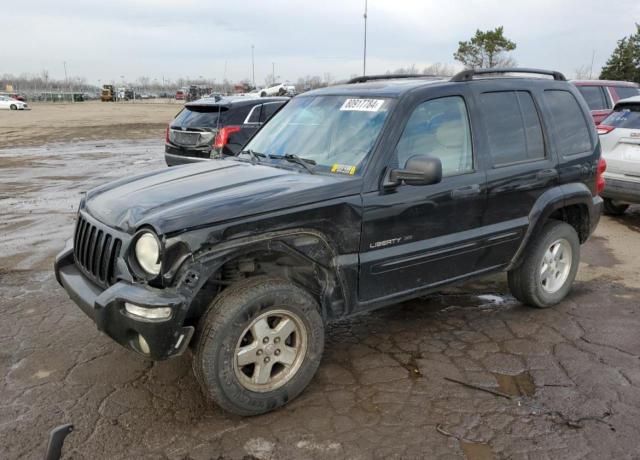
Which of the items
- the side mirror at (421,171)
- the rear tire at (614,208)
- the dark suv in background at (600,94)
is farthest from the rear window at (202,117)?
the dark suv in background at (600,94)

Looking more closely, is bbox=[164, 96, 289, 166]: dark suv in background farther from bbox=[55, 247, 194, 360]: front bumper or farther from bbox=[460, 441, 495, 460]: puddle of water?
bbox=[460, 441, 495, 460]: puddle of water

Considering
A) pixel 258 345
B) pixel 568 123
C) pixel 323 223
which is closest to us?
pixel 258 345

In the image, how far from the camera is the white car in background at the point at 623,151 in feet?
23.1

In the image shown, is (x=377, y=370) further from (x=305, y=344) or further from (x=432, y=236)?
(x=432, y=236)

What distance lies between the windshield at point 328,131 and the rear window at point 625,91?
32.5 feet

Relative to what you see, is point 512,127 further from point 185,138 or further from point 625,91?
point 625,91

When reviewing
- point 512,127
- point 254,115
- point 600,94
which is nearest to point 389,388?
point 512,127

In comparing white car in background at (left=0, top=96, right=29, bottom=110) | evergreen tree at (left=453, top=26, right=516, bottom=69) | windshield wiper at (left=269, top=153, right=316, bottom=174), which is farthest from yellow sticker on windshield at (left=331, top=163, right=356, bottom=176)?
white car in background at (left=0, top=96, right=29, bottom=110)

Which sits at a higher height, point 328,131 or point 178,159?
point 328,131

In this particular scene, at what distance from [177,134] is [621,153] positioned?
22.8ft

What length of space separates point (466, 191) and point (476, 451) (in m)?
1.72

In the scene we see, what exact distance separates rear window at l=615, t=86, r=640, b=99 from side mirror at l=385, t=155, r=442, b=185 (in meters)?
10.4

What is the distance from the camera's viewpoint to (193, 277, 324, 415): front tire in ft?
9.50

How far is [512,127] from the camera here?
163 inches
